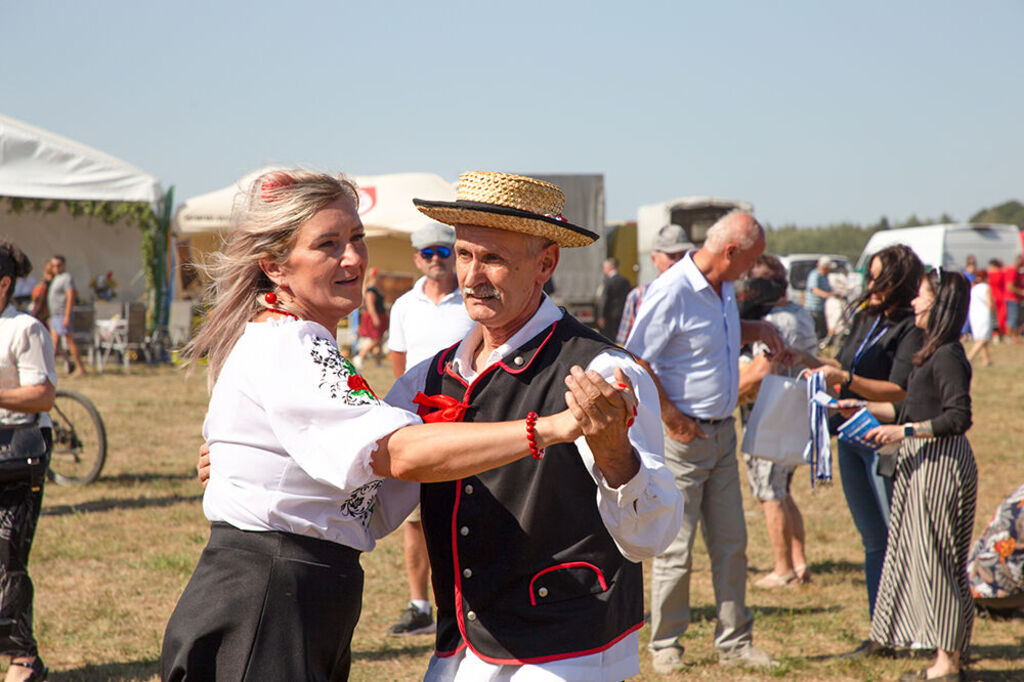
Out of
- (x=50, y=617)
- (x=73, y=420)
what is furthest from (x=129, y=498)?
(x=50, y=617)

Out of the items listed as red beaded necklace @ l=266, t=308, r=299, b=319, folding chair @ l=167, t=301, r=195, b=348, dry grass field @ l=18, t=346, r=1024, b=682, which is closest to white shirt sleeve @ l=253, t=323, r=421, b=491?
red beaded necklace @ l=266, t=308, r=299, b=319

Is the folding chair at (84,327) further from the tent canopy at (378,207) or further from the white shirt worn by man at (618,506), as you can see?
the white shirt worn by man at (618,506)

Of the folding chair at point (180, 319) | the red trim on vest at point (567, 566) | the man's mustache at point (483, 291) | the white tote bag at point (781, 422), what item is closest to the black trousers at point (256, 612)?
the red trim on vest at point (567, 566)

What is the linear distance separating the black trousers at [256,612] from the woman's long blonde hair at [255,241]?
17.5 inches

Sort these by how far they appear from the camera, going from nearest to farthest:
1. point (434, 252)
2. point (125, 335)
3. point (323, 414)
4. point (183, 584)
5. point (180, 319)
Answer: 1. point (323, 414)
2. point (434, 252)
3. point (183, 584)
4. point (125, 335)
5. point (180, 319)

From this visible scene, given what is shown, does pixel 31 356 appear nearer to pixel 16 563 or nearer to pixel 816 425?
pixel 16 563

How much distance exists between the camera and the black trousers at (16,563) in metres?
4.33

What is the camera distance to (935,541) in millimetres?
4949

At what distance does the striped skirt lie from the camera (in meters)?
4.92

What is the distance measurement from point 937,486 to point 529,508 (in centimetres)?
343

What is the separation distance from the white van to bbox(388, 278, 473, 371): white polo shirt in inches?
885

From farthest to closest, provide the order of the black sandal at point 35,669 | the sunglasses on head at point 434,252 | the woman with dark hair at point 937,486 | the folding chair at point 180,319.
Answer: the folding chair at point 180,319 → the sunglasses on head at point 434,252 → the woman with dark hair at point 937,486 → the black sandal at point 35,669

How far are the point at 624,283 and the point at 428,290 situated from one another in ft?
47.7

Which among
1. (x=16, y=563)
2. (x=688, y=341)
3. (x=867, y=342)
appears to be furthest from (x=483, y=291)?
(x=867, y=342)
